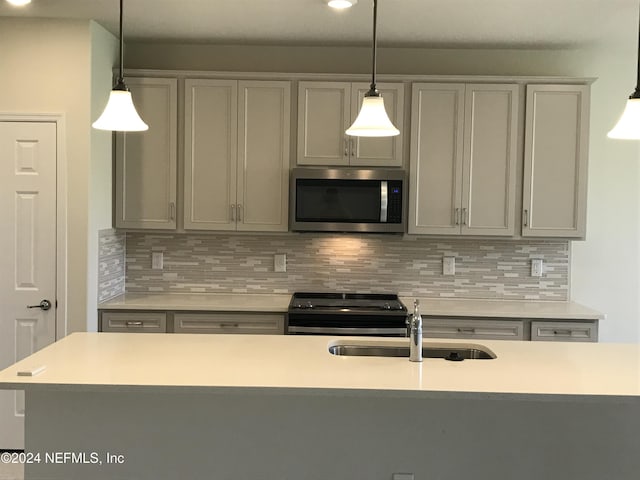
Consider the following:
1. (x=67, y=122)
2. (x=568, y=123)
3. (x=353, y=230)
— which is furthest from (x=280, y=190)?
(x=568, y=123)

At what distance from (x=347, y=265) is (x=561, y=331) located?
149 cm

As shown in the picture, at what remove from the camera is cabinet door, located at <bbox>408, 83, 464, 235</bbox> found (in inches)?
160

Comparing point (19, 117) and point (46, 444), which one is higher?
point (19, 117)

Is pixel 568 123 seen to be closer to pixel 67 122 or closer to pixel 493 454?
pixel 493 454

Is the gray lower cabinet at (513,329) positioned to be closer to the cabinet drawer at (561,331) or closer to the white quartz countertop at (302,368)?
the cabinet drawer at (561,331)

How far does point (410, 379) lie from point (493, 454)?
454mm

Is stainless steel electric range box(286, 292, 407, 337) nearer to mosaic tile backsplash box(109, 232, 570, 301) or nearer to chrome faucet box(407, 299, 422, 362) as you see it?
mosaic tile backsplash box(109, 232, 570, 301)

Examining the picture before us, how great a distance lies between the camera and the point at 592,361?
2539mm

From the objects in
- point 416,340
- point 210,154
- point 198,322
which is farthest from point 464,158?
point 198,322

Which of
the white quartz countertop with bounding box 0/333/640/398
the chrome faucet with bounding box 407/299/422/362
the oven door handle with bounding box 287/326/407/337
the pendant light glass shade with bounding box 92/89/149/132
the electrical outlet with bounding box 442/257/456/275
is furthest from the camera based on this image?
the electrical outlet with bounding box 442/257/456/275

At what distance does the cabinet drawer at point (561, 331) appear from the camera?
387 centimetres

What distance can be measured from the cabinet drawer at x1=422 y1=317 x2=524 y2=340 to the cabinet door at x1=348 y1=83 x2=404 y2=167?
1072 mm

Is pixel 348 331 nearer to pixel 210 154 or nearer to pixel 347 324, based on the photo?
pixel 347 324

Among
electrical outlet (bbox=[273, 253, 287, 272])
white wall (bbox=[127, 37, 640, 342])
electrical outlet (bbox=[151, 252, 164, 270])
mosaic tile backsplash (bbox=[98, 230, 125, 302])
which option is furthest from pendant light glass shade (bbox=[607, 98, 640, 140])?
electrical outlet (bbox=[151, 252, 164, 270])
